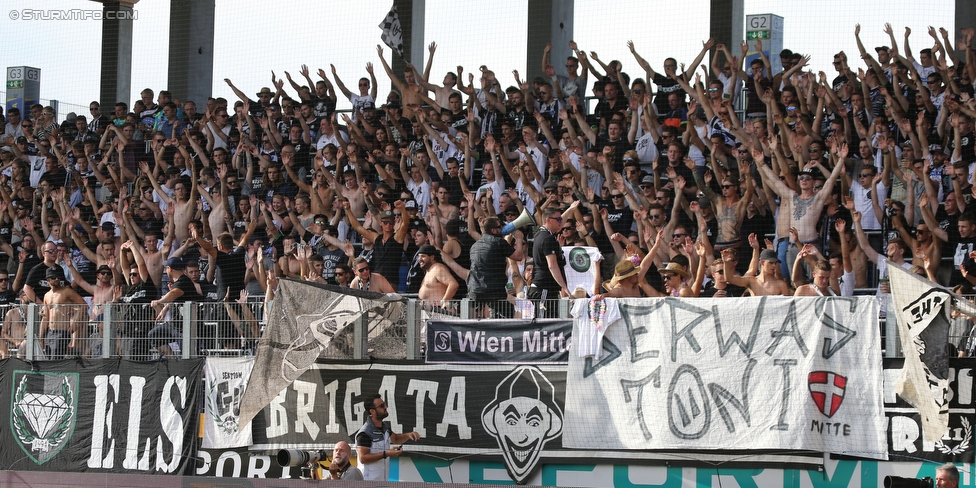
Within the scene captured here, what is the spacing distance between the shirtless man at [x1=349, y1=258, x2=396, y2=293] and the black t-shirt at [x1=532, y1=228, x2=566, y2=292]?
1.53 metres

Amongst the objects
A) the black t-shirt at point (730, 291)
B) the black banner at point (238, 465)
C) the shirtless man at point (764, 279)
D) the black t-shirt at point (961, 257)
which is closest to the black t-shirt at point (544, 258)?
the black t-shirt at point (730, 291)

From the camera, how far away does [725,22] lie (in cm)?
1830

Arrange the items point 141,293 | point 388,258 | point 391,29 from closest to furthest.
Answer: point 388,258 → point 141,293 → point 391,29

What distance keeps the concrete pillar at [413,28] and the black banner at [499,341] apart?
10.6 metres

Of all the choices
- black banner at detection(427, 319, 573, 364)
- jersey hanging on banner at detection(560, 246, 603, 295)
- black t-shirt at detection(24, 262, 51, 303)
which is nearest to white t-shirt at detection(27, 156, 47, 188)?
black t-shirt at detection(24, 262, 51, 303)

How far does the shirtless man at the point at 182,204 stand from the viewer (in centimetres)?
1670

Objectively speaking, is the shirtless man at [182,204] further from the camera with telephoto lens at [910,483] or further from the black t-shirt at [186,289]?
the camera with telephoto lens at [910,483]

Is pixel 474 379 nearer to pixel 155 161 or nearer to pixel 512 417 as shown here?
pixel 512 417

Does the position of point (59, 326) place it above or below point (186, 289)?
below

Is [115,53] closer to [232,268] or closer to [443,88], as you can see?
[443,88]

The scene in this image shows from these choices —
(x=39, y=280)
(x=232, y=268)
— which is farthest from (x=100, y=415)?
(x=39, y=280)

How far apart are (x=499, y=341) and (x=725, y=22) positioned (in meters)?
9.71

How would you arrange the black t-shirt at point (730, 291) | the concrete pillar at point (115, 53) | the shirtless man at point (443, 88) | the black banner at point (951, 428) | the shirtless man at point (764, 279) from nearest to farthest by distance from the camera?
1. the black banner at point (951, 428)
2. the shirtless man at point (764, 279)
3. the black t-shirt at point (730, 291)
4. the shirtless man at point (443, 88)
5. the concrete pillar at point (115, 53)

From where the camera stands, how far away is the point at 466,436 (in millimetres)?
10266
